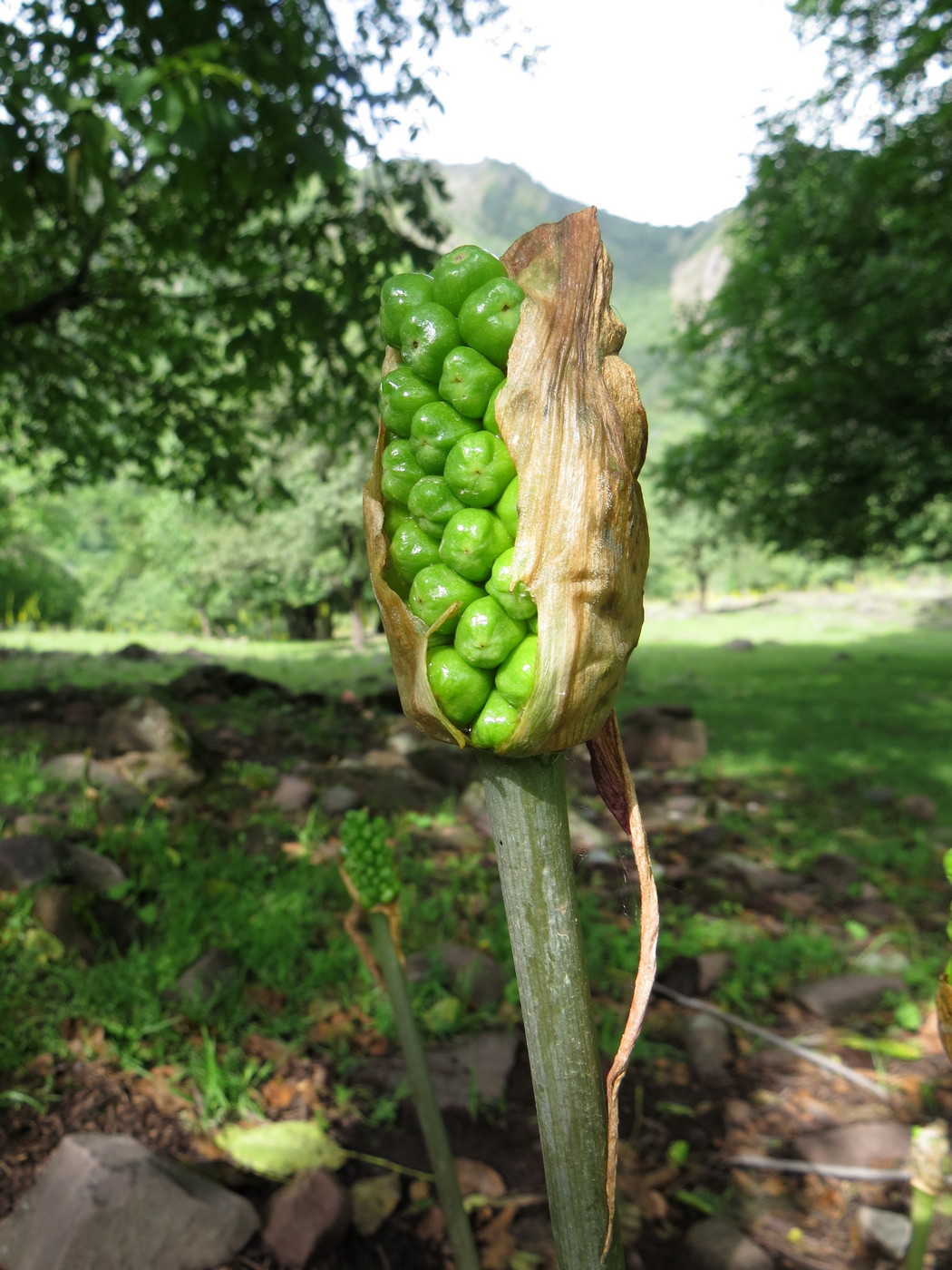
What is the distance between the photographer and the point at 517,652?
0.62 m

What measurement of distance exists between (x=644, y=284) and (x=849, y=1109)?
4105 inches

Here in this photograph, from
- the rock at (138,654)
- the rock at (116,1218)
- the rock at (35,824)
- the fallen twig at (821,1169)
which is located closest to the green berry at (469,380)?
the rock at (116,1218)

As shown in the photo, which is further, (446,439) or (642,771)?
(642,771)

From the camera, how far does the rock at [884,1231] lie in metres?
2.10

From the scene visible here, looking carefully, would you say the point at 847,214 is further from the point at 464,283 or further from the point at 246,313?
the point at 464,283

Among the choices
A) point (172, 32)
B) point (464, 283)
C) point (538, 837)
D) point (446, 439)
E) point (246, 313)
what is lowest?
point (538, 837)

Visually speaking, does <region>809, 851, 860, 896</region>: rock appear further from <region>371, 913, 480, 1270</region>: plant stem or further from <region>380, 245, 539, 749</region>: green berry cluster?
<region>380, 245, 539, 749</region>: green berry cluster

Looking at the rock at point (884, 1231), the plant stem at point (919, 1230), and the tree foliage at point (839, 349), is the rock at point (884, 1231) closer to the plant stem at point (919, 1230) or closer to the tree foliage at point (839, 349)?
the plant stem at point (919, 1230)

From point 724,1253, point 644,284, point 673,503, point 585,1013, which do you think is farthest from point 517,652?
point 644,284

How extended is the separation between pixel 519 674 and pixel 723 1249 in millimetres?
2187

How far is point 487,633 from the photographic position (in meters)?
0.61

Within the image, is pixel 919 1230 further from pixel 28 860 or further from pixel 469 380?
pixel 28 860

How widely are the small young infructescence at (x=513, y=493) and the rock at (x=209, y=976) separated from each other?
2617 mm

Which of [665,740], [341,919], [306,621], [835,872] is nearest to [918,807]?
[835,872]
